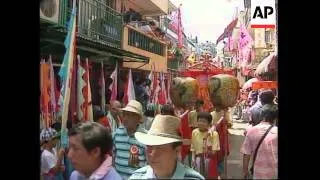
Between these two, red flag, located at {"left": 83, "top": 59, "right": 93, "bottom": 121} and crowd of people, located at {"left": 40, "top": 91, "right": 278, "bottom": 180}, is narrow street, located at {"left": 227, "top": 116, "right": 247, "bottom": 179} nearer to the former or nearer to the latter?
crowd of people, located at {"left": 40, "top": 91, "right": 278, "bottom": 180}

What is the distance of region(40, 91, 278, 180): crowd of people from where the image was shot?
3.10 metres

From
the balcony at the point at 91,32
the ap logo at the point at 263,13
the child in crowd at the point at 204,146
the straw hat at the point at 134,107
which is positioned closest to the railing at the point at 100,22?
the balcony at the point at 91,32

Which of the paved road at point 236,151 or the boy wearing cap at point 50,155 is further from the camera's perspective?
the boy wearing cap at point 50,155

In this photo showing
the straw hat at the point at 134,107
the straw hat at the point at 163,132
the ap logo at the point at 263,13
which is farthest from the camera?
the straw hat at the point at 134,107

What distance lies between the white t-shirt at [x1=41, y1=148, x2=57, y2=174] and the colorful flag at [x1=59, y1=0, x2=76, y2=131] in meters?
0.18

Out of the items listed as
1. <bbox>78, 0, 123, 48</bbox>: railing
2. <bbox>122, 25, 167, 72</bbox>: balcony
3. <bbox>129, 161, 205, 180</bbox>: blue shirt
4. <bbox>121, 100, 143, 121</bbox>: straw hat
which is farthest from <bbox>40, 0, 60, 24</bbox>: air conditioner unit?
<bbox>129, 161, 205, 180</bbox>: blue shirt

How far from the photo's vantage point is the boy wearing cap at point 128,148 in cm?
321

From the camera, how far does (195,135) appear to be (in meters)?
3.18

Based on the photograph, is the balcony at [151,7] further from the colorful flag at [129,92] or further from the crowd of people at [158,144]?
the crowd of people at [158,144]
